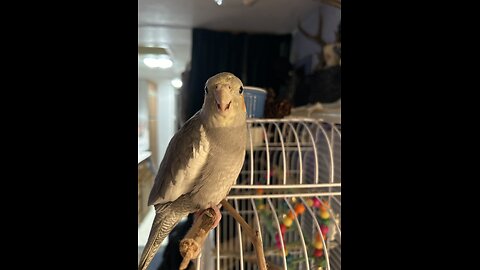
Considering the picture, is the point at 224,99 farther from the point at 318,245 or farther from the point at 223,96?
the point at 318,245

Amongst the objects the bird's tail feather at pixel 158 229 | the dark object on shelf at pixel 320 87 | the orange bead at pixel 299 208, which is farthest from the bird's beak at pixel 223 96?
the dark object on shelf at pixel 320 87

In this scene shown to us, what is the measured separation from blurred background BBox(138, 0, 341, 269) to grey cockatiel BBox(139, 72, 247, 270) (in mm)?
32

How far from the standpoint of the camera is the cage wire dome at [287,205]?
0.93m

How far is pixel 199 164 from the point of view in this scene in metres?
0.61

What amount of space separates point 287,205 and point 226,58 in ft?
3.62

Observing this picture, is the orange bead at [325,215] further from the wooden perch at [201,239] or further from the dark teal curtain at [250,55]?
the dark teal curtain at [250,55]

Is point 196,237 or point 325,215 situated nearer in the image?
point 196,237

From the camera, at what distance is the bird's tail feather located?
57cm

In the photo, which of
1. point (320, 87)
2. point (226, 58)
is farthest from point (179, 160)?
Result: point (226, 58)

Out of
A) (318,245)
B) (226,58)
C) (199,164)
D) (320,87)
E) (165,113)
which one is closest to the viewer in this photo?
(199,164)

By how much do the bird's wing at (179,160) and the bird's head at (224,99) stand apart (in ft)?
0.16
